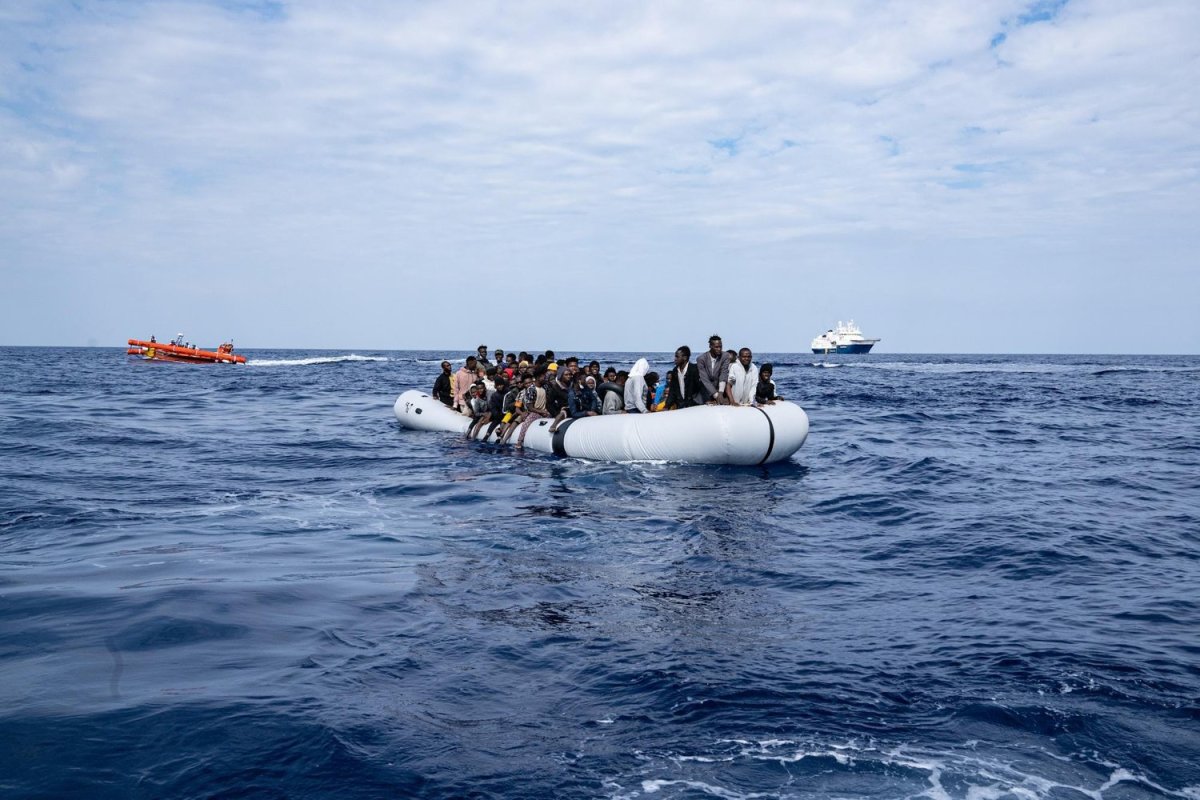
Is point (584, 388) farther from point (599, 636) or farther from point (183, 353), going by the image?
point (183, 353)

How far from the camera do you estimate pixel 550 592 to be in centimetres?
754

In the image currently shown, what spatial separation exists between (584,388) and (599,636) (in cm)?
1045

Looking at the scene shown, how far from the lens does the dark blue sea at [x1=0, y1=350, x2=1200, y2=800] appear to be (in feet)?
14.5

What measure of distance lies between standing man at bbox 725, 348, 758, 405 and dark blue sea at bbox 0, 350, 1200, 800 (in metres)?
1.44

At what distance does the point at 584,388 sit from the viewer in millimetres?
16609

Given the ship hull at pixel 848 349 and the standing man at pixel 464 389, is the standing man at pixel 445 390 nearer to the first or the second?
the standing man at pixel 464 389

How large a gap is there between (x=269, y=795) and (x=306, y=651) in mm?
1900

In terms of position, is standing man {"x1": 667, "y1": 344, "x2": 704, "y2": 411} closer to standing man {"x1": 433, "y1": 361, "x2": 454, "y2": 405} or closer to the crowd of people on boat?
the crowd of people on boat

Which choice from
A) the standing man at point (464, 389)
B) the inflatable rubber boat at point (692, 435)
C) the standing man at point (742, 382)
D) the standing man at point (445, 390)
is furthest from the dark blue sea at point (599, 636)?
the standing man at point (445, 390)

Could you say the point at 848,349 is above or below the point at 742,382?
above

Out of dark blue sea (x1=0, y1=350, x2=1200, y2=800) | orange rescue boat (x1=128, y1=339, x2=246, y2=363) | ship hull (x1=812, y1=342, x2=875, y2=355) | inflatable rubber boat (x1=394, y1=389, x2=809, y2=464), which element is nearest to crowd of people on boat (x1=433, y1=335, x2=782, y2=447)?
inflatable rubber boat (x1=394, y1=389, x2=809, y2=464)

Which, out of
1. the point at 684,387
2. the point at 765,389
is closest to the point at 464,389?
the point at 684,387

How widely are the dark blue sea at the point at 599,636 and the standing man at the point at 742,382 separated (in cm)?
144

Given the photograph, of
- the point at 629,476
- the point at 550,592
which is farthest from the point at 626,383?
the point at 550,592
